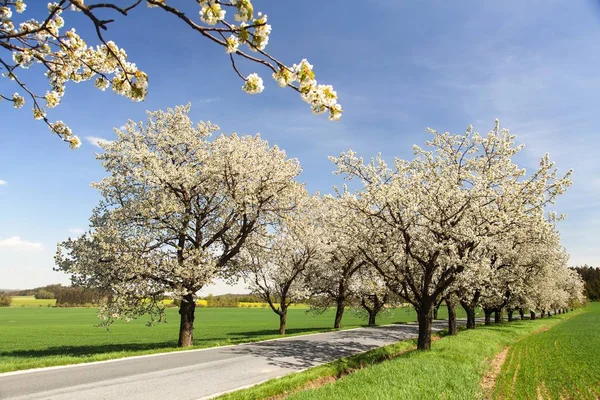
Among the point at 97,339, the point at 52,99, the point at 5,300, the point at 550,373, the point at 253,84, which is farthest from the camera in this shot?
the point at 5,300

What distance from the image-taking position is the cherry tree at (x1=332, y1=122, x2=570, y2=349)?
18.7 m

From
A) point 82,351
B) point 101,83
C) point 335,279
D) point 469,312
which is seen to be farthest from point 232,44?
point 469,312

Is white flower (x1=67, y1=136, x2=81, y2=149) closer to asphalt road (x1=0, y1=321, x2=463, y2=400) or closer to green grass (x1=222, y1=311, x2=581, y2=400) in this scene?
asphalt road (x1=0, y1=321, x2=463, y2=400)

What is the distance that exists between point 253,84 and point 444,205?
1757cm

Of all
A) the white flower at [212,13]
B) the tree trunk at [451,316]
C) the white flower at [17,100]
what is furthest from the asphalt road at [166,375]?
the tree trunk at [451,316]

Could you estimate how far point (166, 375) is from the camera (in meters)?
13.1

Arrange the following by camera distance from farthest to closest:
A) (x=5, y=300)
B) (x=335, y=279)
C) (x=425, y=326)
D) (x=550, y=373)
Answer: (x=5, y=300), (x=335, y=279), (x=425, y=326), (x=550, y=373)

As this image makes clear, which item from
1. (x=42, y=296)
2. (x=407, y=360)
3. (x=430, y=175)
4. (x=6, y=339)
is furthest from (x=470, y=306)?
(x=42, y=296)

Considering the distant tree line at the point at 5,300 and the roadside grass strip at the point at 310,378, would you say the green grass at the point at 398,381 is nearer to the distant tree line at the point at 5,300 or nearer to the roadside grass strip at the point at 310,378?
the roadside grass strip at the point at 310,378

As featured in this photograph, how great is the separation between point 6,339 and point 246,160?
31635 millimetres

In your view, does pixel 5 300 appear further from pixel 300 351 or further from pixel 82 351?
pixel 300 351

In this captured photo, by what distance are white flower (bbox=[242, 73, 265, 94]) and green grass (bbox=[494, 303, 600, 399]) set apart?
14.5 meters

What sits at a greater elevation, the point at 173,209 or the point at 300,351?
the point at 173,209

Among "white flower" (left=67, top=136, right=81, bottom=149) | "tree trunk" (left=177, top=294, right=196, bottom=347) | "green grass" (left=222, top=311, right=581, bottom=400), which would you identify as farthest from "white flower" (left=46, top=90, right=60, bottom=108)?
"tree trunk" (left=177, top=294, right=196, bottom=347)
